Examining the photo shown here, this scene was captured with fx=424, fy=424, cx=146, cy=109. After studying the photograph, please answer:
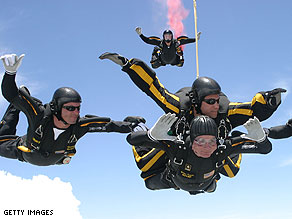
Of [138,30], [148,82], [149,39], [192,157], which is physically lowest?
[192,157]

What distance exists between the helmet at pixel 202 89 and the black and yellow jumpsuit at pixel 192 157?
792mm

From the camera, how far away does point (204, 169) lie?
275 inches

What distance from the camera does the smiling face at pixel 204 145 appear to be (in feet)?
21.6

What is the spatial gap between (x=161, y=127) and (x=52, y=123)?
7.70 ft

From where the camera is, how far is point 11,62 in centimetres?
757

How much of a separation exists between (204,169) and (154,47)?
19.8 feet

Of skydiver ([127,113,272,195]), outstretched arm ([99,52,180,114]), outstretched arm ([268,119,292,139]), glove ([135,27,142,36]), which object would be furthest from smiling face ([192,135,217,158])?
glove ([135,27,142,36])

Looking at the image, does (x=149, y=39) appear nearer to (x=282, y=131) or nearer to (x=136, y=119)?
(x=136, y=119)

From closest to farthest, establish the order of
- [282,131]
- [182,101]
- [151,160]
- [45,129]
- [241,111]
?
[282,131] < [241,111] < [182,101] < [45,129] < [151,160]

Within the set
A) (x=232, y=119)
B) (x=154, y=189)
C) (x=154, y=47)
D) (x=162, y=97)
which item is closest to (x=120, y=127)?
(x=162, y=97)

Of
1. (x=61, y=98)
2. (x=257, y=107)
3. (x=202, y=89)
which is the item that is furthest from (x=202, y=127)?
(x=61, y=98)

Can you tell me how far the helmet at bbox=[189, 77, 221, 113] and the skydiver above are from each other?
483 cm

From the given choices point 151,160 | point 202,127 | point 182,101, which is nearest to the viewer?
point 202,127

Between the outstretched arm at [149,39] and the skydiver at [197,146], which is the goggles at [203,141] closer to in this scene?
the skydiver at [197,146]
